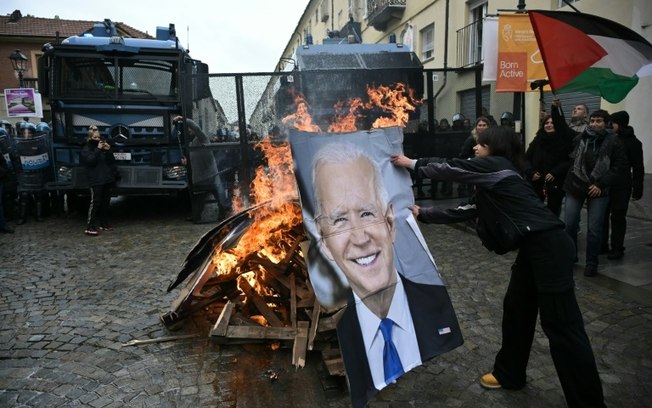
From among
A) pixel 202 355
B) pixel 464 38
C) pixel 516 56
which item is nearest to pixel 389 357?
pixel 202 355

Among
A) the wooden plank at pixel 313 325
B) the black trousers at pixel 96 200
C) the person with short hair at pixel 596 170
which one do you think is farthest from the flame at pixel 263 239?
the black trousers at pixel 96 200

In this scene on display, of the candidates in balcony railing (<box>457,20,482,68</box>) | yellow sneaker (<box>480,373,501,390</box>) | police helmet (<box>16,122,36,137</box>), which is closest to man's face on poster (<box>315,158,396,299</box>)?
yellow sneaker (<box>480,373,501,390</box>)

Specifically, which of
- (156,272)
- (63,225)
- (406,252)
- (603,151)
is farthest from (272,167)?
(63,225)

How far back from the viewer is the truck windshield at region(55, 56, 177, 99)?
9695 mm

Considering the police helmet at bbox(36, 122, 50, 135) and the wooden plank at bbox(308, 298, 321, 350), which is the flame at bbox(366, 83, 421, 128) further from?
the police helmet at bbox(36, 122, 50, 135)

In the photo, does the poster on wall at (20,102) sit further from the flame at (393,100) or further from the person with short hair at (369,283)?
→ the person with short hair at (369,283)

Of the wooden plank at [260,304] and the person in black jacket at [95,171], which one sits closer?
the wooden plank at [260,304]

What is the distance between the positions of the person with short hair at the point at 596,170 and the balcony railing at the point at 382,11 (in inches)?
698

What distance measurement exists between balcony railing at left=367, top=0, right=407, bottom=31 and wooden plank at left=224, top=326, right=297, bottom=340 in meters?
20.7

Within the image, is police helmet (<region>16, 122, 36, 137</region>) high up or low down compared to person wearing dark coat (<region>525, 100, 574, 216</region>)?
up

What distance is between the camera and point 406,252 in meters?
2.83

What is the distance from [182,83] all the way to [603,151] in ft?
25.8

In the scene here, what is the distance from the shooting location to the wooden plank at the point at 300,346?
3479 millimetres

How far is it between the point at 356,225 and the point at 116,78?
930 centimetres
